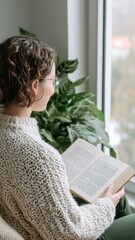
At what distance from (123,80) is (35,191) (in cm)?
98

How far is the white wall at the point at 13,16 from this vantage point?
6.15 feet

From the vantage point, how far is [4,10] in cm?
187

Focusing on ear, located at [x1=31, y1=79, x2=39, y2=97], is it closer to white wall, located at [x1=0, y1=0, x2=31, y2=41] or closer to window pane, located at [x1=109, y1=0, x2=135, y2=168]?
window pane, located at [x1=109, y1=0, x2=135, y2=168]

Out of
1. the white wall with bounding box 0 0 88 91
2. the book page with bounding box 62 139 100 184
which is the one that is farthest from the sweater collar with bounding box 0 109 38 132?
the white wall with bounding box 0 0 88 91

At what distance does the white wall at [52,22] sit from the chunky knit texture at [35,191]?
838mm

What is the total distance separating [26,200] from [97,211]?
24 centimetres

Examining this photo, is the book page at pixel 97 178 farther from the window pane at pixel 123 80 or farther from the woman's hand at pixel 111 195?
the window pane at pixel 123 80

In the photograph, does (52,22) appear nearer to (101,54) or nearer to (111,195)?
(101,54)

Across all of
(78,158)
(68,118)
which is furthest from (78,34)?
(78,158)

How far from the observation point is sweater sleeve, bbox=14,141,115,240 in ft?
3.13

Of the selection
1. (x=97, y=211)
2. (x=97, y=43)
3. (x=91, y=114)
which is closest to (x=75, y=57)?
(x=97, y=43)

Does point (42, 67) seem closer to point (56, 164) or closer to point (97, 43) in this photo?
point (56, 164)

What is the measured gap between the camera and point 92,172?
1.23 meters

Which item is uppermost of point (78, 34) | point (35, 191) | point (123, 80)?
point (78, 34)
